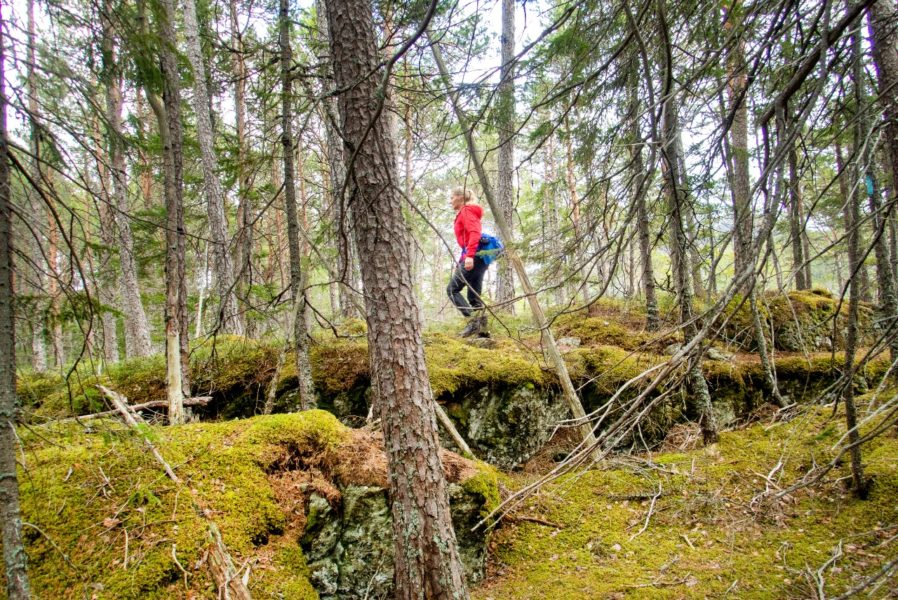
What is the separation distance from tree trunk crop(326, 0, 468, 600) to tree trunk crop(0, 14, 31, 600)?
159 cm

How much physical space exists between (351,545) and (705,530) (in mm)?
2856

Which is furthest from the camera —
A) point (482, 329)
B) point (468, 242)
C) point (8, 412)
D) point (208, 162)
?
point (208, 162)

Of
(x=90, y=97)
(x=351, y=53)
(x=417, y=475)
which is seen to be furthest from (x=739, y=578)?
(x=90, y=97)

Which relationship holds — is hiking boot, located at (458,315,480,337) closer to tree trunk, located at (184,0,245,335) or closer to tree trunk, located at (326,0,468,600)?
tree trunk, located at (184,0,245,335)

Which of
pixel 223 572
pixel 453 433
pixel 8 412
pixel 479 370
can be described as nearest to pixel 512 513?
pixel 453 433

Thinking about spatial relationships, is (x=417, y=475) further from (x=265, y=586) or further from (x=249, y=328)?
(x=249, y=328)

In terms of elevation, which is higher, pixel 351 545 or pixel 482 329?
pixel 482 329

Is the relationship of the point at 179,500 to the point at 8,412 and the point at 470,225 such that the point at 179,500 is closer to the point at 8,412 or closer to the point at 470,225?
the point at 8,412

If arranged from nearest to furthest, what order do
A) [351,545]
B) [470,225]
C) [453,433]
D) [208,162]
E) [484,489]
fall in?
[351,545], [484,489], [453,433], [470,225], [208,162]

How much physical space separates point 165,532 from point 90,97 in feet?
7.58

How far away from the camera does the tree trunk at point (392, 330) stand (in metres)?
2.81

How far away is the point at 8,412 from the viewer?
188cm

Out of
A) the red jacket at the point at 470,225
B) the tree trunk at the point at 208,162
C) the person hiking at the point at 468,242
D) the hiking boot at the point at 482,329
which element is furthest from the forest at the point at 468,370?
the tree trunk at the point at 208,162

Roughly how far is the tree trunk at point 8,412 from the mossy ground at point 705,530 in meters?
2.79
